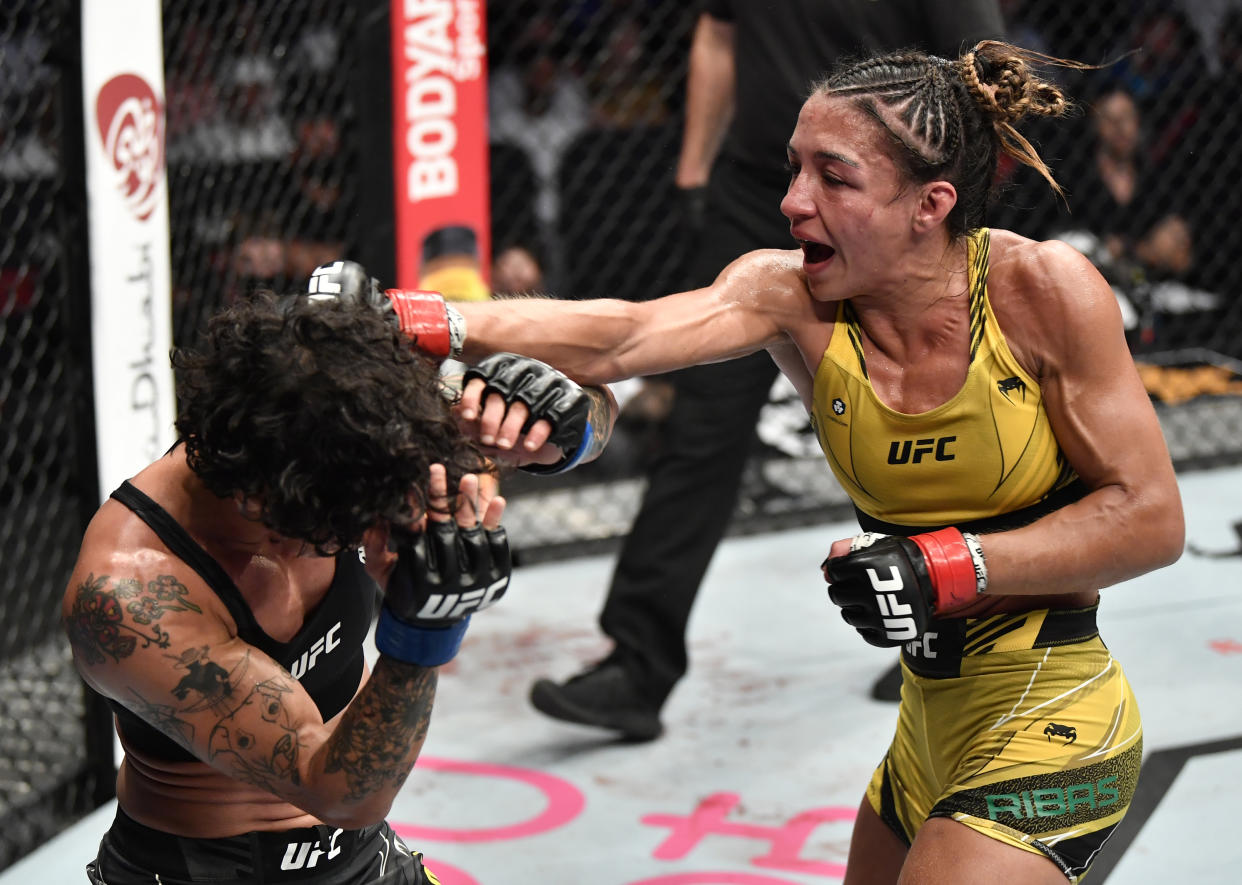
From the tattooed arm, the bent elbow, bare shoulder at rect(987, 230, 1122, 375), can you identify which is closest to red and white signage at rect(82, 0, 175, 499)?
the tattooed arm

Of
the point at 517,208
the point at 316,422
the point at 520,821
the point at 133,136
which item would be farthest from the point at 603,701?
the point at 517,208

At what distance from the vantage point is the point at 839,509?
4438mm

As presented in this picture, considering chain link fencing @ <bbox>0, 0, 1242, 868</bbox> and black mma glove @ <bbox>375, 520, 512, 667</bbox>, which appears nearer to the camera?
black mma glove @ <bbox>375, 520, 512, 667</bbox>

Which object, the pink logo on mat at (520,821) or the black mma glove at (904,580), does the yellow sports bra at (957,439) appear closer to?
the black mma glove at (904,580)

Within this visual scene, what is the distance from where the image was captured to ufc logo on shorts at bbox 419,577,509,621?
4.27 ft

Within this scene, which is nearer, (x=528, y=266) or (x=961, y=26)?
(x=961, y=26)

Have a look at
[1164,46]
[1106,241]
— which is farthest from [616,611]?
[1164,46]

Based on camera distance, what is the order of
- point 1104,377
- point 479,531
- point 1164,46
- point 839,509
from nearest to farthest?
point 479,531 → point 1104,377 → point 839,509 → point 1164,46

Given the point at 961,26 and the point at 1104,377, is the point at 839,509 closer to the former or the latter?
the point at 961,26

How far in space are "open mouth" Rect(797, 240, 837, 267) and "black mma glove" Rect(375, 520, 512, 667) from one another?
2.02 ft

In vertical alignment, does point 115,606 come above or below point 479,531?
below

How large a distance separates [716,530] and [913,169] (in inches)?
55.9

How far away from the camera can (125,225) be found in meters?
2.54

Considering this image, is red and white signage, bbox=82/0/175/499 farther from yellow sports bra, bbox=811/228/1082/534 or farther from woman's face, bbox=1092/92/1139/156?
woman's face, bbox=1092/92/1139/156
